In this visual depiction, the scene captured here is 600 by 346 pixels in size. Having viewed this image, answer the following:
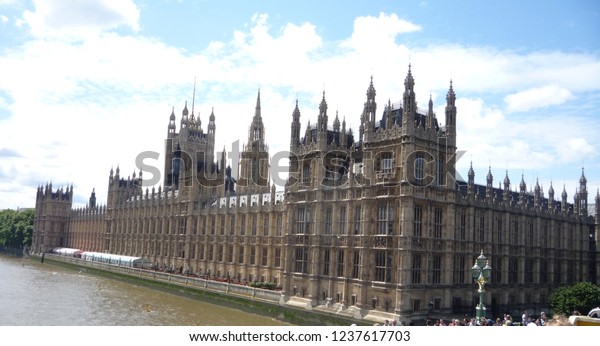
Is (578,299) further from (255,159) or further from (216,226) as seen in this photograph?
(255,159)

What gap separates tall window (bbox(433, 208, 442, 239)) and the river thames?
1794cm

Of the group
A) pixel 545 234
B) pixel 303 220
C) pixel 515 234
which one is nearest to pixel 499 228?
pixel 515 234

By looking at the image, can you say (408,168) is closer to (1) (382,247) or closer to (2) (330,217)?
(1) (382,247)

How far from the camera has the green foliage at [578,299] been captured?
54.8 m

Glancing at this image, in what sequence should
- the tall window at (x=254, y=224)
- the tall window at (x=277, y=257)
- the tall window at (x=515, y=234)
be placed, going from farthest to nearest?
the tall window at (x=254, y=224)
the tall window at (x=277, y=257)
the tall window at (x=515, y=234)

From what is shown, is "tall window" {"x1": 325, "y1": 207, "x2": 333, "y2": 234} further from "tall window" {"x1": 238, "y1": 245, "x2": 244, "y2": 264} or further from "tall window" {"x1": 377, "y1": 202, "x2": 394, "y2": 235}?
"tall window" {"x1": 238, "y1": 245, "x2": 244, "y2": 264}

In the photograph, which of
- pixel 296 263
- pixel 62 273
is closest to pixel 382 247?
pixel 296 263

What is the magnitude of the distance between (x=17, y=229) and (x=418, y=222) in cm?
16227

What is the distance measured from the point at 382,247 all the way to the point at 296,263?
42.8 feet

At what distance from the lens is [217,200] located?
98812 mm

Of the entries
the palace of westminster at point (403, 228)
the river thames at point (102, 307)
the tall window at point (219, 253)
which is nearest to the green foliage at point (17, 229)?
the river thames at point (102, 307)

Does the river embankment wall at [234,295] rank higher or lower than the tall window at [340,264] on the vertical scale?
lower

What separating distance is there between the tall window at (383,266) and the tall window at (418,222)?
3140 millimetres

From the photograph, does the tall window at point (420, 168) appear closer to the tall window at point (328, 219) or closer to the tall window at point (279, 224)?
the tall window at point (328, 219)
